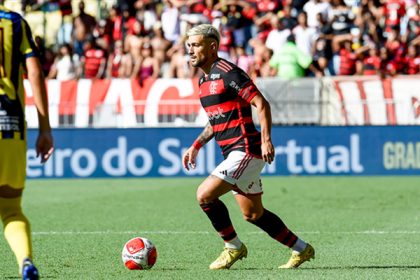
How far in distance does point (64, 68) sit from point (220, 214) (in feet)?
50.5

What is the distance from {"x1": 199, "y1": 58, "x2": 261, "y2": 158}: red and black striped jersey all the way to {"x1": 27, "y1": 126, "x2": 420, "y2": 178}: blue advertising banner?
12.4 metres

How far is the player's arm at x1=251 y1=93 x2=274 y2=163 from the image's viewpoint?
8406 mm

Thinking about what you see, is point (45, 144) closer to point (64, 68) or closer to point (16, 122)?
point (16, 122)

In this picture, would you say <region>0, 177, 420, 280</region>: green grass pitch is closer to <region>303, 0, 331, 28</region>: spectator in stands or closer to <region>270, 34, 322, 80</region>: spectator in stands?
<region>270, 34, 322, 80</region>: spectator in stands

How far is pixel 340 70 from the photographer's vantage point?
22781mm

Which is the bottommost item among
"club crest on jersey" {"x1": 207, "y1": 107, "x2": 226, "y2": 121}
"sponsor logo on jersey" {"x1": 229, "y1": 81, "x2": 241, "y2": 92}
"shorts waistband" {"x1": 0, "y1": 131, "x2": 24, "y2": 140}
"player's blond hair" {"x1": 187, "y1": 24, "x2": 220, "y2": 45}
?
"club crest on jersey" {"x1": 207, "y1": 107, "x2": 226, "y2": 121}

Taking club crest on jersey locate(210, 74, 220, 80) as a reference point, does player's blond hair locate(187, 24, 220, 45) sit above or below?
above

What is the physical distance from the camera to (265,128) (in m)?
8.45

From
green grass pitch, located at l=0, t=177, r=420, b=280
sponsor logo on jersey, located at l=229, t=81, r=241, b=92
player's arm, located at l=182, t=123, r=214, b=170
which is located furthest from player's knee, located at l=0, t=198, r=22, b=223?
player's arm, located at l=182, t=123, r=214, b=170

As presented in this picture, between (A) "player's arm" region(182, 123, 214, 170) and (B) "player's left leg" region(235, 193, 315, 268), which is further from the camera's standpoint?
(A) "player's arm" region(182, 123, 214, 170)

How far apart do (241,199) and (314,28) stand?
15222 millimetres

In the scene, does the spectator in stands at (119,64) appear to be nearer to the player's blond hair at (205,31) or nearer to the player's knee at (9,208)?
the player's blond hair at (205,31)

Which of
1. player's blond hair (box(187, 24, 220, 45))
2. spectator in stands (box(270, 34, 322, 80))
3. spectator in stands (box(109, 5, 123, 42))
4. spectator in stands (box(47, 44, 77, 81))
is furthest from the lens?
spectator in stands (box(109, 5, 123, 42))

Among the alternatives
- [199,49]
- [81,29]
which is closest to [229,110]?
[199,49]
